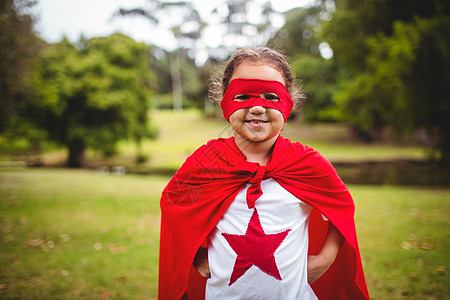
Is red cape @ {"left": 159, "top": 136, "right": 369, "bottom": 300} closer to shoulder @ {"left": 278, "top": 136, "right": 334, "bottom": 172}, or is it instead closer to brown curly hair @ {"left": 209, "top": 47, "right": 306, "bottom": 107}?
shoulder @ {"left": 278, "top": 136, "right": 334, "bottom": 172}

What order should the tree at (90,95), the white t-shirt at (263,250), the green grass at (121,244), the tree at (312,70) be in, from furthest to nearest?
the tree at (312,70), the tree at (90,95), the green grass at (121,244), the white t-shirt at (263,250)

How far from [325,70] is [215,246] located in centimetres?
2941

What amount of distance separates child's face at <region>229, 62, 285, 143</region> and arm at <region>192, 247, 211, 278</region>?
800 millimetres

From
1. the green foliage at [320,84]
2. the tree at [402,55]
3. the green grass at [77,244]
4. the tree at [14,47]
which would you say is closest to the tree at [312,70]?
the green foliage at [320,84]

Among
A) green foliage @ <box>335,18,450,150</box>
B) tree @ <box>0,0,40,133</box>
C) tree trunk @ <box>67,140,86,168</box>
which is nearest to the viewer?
tree @ <box>0,0,40,133</box>

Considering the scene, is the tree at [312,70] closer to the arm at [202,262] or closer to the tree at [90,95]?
the tree at [90,95]

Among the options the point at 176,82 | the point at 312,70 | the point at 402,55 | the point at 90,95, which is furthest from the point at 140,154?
the point at 176,82

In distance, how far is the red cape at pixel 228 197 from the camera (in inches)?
77.0

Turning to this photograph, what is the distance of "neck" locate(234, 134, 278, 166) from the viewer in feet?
6.70

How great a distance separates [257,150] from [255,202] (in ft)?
1.12

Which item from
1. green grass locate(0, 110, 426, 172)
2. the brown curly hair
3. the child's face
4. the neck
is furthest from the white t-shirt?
green grass locate(0, 110, 426, 172)

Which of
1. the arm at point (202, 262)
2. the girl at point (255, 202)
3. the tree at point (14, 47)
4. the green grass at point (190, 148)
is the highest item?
the tree at point (14, 47)

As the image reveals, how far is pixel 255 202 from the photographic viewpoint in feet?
6.22

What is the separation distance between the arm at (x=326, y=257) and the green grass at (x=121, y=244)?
8.12 feet
